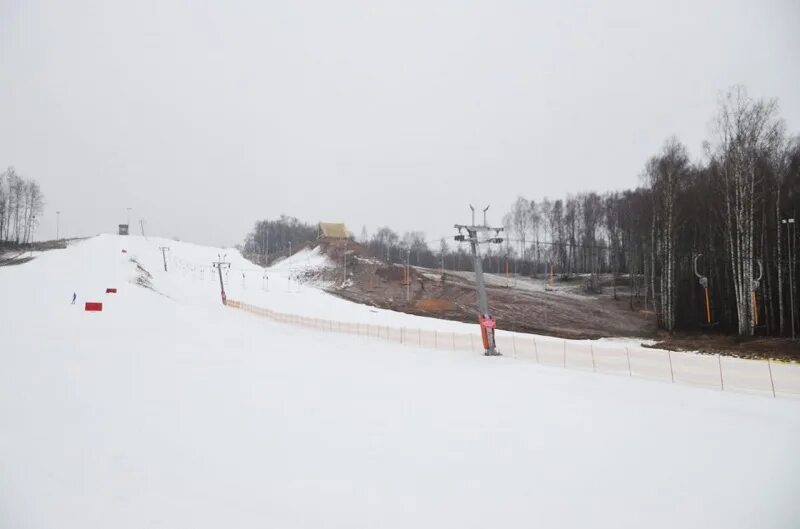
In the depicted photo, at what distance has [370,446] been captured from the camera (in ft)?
31.6

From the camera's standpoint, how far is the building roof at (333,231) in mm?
96938

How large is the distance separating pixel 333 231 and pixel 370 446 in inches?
3584

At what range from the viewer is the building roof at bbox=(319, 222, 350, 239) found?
96.9m

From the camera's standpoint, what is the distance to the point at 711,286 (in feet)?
124

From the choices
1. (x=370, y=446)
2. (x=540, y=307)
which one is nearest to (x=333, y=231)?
(x=540, y=307)

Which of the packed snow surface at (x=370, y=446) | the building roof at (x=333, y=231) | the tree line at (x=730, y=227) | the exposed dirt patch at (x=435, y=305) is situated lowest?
the packed snow surface at (x=370, y=446)

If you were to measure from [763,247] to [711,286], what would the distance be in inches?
366

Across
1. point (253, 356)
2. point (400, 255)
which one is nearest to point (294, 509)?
point (253, 356)

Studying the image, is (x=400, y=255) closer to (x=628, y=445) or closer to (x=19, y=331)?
(x=19, y=331)

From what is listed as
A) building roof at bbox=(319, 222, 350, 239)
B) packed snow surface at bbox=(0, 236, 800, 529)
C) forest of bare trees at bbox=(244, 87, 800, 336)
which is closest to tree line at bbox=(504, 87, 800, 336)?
forest of bare trees at bbox=(244, 87, 800, 336)

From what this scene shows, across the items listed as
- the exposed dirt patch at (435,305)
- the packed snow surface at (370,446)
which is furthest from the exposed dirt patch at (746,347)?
A: the exposed dirt patch at (435,305)

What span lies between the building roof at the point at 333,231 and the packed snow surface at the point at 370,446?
78.2m

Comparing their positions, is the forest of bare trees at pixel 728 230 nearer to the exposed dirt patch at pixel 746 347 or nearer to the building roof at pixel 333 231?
the exposed dirt patch at pixel 746 347

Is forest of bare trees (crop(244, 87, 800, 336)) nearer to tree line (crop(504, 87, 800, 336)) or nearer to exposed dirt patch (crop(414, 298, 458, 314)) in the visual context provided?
tree line (crop(504, 87, 800, 336))
